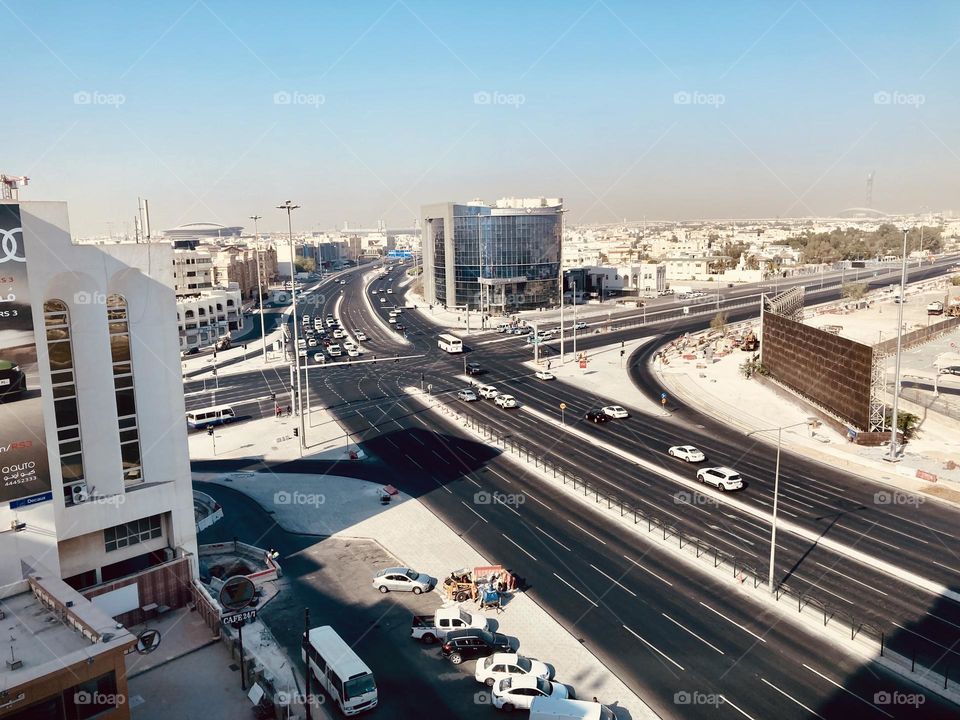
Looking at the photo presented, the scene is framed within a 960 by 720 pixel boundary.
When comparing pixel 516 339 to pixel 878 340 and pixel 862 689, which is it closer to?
pixel 878 340

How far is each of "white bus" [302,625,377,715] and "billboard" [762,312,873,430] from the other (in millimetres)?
37817

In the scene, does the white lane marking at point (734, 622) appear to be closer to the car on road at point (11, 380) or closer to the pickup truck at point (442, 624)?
the pickup truck at point (442, 624)

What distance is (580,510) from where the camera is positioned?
3572 centimetres

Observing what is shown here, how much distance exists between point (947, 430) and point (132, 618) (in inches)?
1933

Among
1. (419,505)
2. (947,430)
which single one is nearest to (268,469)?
(419,505)

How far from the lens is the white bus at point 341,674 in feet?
67.6

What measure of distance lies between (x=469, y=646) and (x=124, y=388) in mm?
16286

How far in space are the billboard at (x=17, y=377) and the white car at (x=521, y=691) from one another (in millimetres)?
17047

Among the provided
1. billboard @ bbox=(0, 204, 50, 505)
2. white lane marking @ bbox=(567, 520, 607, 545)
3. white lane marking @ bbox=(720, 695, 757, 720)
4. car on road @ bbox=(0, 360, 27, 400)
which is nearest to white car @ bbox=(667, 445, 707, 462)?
white lane marking @ bbox=(567, 520, 607, 545)

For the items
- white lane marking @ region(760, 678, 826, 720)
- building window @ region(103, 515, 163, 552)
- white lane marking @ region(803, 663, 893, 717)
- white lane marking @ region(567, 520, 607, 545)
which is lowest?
white lane marking @ region(760, 678, 826, 720)

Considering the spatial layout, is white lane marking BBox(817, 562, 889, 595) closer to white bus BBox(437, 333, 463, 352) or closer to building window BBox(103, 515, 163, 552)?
building window BBox(103, 515, 163, 552)

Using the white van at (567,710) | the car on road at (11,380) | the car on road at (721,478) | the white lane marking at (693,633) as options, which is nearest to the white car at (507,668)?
the white van at (567,710)

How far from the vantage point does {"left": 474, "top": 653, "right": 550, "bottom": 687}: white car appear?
2162 centimetres

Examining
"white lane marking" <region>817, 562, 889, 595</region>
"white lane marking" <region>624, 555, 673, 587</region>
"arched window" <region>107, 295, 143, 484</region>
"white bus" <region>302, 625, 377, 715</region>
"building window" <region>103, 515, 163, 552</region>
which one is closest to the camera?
"white bus" <region>302, 625, 377, 715</region>
